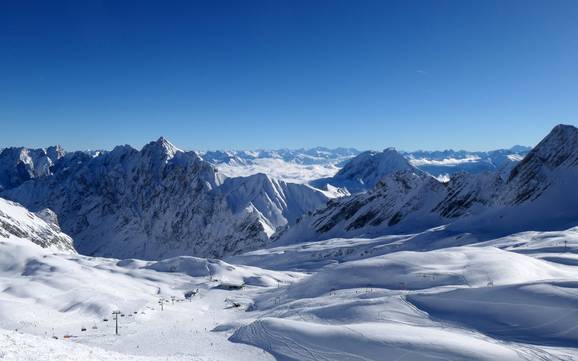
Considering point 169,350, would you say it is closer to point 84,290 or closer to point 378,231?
point 84,290

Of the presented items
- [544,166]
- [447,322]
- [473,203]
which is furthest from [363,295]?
[473,203]

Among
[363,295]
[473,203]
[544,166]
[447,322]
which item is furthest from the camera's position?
[473,203]

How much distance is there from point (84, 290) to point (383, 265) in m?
57.9

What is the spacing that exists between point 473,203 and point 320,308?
118237 mm

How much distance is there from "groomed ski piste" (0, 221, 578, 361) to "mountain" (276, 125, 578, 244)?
69.4 ft

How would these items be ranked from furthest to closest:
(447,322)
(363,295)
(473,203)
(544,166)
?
(473,203)
(544,166)
(363,295)
(447,322)

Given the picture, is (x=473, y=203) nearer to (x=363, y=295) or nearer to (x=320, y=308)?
(x=363, y=295)

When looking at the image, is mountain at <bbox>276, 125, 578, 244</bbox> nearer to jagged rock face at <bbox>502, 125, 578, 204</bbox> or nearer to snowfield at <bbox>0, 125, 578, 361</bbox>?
jagged rock face at <bbox>502, 125, 578, 204</bbox>

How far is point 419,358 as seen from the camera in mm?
26656

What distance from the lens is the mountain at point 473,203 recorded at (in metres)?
113

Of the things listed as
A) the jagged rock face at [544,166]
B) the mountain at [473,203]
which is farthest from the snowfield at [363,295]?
the mountain at [473,203]

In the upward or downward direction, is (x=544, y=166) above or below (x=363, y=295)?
above

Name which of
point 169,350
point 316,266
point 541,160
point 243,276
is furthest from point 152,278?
point 541,160

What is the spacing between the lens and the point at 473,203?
467 ft
